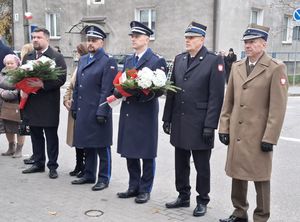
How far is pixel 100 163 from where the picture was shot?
5789 mm

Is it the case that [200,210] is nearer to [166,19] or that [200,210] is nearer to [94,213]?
[94,213]

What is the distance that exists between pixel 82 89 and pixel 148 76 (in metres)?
1.27

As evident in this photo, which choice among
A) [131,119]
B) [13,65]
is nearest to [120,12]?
[13,65]

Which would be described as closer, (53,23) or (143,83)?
(143,83)

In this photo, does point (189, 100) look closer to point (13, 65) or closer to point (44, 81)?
point (44, 81)

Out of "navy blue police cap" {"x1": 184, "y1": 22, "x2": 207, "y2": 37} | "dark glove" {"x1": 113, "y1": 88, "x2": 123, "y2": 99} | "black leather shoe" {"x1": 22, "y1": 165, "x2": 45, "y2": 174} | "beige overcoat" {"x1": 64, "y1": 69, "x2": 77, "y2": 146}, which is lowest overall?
"black leather shoe" {"x1": 22, "y1": 165, "x2": 45, "y2": 174}

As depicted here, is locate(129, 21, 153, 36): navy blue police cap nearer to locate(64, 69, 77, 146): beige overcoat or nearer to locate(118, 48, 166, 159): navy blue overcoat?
locate(118, 48, 166, 159): navy blue overcoat

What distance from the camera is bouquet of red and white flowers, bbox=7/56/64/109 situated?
5.74 m

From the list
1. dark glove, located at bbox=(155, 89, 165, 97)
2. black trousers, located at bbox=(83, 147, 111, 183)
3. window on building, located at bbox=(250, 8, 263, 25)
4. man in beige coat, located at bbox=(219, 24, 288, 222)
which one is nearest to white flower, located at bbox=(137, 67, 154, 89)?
dark glove, located at bbox=(155, 89, 165, 97)

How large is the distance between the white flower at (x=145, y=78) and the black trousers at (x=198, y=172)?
0.82 m

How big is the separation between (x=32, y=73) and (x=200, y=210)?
285cm

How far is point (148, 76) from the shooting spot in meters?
4.73

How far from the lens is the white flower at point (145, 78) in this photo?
470cm

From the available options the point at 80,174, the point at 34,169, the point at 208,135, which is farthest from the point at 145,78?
the point at 34,169
